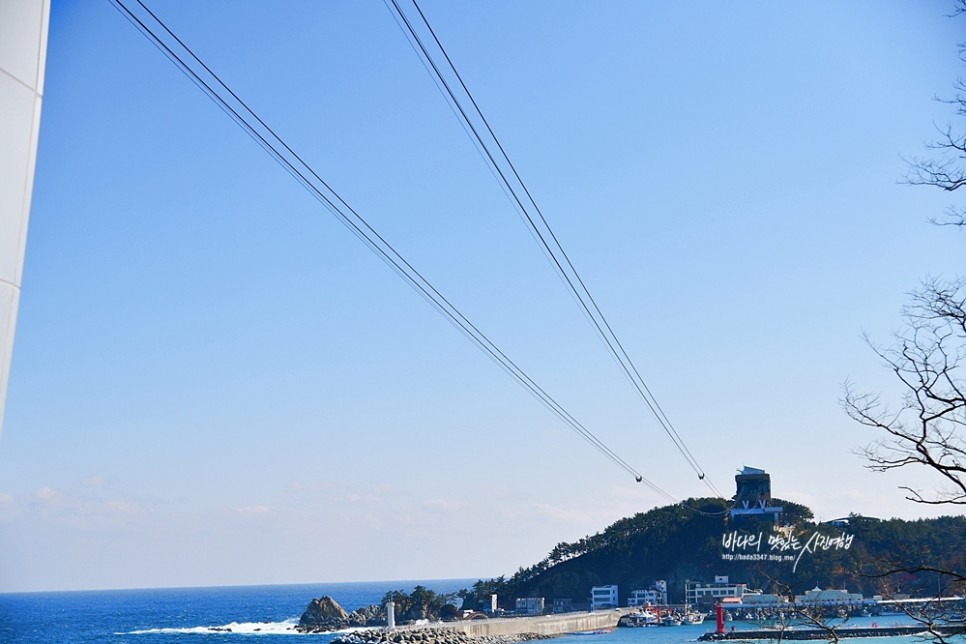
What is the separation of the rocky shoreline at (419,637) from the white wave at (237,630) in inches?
1198

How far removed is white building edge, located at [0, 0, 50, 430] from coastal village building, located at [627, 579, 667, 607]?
99604 mm

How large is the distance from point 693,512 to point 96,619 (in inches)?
2931

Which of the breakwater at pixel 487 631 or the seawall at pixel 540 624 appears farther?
the seawall at pixel 540 624

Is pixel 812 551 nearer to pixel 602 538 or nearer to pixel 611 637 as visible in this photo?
pixel 602 538

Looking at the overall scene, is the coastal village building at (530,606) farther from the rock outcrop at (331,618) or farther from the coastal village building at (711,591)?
the coastal village building at (711,591)

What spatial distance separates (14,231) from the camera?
524cm

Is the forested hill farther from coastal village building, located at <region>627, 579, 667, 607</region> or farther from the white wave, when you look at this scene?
the white wave

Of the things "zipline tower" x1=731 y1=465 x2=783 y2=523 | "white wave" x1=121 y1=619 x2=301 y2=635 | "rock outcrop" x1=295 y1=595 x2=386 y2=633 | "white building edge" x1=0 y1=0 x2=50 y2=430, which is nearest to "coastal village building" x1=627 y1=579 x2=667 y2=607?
"zipline tower" x1=731 y1=465 x2=783 y2=523

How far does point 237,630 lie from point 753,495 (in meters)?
55.5

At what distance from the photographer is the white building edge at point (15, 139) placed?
521 cm

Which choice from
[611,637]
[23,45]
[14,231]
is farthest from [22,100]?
[611,637]

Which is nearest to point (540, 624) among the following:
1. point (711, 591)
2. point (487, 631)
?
point (487, 631)

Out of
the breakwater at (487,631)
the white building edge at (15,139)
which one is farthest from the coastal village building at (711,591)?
the white building edge at (15,139)

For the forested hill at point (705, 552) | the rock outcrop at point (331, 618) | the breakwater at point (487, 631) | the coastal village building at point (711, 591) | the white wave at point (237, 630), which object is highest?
the forested hill at point (705, 552)
